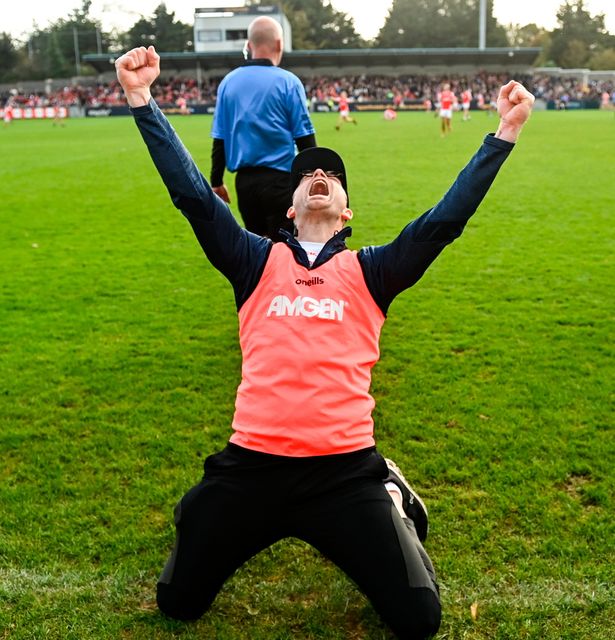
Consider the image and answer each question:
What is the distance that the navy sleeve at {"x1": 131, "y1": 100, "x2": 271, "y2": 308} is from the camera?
3.03 m

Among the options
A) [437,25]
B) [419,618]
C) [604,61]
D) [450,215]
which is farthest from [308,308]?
[437,25]

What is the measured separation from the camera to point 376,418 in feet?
16.2

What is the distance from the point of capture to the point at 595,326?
6.63 m

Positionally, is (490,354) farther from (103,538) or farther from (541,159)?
(541,159)

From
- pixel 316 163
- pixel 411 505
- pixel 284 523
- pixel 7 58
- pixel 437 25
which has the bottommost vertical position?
pixel 411 505

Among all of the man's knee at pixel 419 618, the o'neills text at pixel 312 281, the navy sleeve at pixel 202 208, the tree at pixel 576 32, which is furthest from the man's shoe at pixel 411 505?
the tree at pixel 576 32

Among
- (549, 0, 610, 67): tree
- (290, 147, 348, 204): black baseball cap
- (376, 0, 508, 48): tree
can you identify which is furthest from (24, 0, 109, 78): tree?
(290, 147, 348, 204): black baseball cap

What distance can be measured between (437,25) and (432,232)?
106 m

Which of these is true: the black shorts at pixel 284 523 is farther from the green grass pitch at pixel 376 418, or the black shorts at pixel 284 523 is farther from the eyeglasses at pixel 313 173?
the eyeglasses at pixel 313 173

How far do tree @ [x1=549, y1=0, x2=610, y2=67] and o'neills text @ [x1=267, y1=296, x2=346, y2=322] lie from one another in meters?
106

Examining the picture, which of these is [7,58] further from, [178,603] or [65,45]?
[178,603]

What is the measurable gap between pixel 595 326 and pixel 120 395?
4.27 meters

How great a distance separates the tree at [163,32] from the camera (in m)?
93.5

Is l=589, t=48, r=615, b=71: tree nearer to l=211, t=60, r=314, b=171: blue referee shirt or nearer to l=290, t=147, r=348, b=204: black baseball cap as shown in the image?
l=211, t=60, r=314, b=171: blue referee shirt
